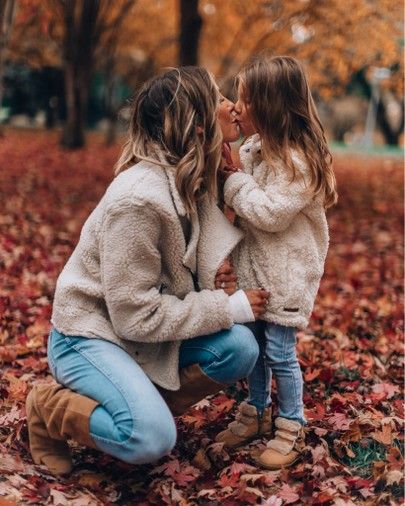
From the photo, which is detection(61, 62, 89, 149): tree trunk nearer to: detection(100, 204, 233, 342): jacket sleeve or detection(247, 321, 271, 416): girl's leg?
detection(247, 321, 271, 416): girl's leg

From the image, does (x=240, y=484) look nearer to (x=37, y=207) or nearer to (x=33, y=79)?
(x=37, y=207)

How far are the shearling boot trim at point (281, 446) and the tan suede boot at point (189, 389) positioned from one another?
39 centimetres

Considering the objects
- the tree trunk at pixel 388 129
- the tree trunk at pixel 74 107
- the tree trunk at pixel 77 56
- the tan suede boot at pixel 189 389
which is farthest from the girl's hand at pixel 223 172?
the tree trunk at pixel 388 129

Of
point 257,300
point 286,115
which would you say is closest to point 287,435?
point 257,300

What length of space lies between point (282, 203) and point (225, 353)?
2.12ft

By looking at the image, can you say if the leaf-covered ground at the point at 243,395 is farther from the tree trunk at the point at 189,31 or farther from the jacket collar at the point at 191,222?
the tree trunk at the point at 189,31

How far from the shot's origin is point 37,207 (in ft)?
32.3

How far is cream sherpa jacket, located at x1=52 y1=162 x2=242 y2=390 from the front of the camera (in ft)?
8.93

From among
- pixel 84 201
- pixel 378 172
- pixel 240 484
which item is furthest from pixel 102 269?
pixel 378 172

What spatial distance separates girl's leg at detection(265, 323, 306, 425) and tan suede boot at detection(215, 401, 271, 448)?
17 cm

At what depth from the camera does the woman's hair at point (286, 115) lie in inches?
117

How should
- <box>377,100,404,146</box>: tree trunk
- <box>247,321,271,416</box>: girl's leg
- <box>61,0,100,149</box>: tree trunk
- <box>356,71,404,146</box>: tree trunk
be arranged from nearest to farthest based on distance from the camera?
<box>247,321,271,416</box>: girl's leg
<box>61,0,100,149</box>: tree trunk
<box>356,71,404,146</box>: tree trunk
<box>377,100,404,146</box>: tree trunk

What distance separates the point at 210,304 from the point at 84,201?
327 inches

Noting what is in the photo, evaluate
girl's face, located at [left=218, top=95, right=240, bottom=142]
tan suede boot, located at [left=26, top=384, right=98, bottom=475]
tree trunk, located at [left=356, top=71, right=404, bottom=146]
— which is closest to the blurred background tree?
girl's face, located at [left=218, top=95, right=240, bottom=142]
